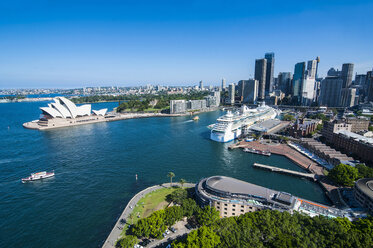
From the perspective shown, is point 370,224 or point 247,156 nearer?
point 370,224

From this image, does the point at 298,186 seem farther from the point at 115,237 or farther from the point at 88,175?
the point at 88,175

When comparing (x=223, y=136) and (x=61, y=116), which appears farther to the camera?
(x=61, y=116)

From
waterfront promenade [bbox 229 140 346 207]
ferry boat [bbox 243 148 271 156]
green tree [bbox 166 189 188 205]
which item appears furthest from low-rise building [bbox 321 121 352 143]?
green tree [bbox 166 189 188 205]

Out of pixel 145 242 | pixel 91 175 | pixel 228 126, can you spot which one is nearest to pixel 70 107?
pixel 91 175

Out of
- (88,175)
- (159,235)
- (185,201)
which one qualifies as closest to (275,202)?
(185,201)

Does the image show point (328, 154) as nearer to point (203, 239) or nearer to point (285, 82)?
point (203, 239)

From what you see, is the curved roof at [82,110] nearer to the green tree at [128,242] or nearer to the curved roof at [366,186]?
the green tree at [128,242]
